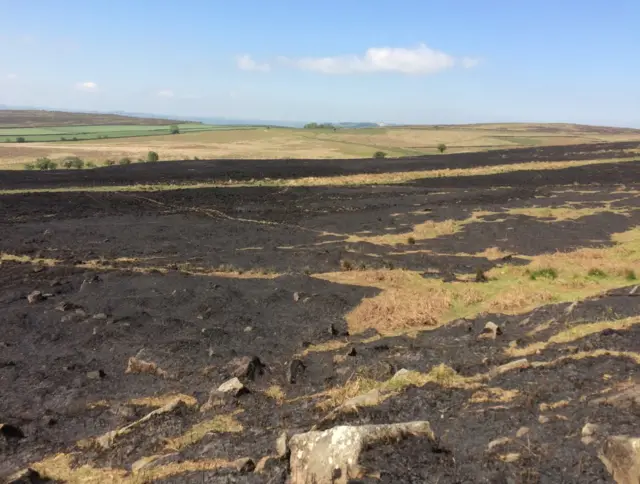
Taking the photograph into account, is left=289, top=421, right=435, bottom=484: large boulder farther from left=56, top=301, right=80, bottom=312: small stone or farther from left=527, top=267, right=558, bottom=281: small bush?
left=527, top=267, right=558, bottom=281: small bush

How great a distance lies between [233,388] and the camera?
44.2ft

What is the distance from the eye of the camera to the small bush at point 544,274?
2625 cm

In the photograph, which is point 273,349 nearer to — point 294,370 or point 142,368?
point 294,370

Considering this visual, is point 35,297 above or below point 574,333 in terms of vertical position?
below

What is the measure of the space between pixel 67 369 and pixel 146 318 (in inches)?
180

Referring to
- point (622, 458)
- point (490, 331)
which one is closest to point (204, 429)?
point (622, 458)

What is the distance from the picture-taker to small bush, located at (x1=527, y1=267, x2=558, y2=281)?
26250 millimetres

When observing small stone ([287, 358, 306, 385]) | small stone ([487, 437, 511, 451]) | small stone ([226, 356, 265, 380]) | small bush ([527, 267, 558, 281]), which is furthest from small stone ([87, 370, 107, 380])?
small bush ([527, 267, 558, 281])

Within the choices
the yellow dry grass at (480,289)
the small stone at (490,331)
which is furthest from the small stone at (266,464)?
the yellow dry grass at (480,289)

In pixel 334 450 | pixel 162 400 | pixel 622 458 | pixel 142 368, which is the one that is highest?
pixel 622 458

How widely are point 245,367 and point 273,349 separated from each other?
2.99 m

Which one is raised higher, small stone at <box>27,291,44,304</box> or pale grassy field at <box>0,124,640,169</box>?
pale grassy field at <box>0,124,640,169</box>

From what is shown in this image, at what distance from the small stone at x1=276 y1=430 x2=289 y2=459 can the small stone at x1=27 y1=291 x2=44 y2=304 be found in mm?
17074

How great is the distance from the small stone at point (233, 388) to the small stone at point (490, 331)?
8570 millimetres
